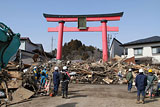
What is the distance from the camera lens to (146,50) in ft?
85.4

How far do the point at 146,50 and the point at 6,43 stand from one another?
25462mm

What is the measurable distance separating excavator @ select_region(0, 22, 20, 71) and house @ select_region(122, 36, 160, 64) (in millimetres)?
23038

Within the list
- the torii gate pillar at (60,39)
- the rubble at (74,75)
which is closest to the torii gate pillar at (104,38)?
the rubble at (74,75)

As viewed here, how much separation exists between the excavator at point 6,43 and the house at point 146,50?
75.6ft

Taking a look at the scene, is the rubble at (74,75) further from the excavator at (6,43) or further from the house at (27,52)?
the house at (27,52)

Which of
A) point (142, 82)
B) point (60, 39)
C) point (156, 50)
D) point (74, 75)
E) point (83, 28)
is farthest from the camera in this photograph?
point (156, 50)

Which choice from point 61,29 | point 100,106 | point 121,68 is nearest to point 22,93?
point 100,106

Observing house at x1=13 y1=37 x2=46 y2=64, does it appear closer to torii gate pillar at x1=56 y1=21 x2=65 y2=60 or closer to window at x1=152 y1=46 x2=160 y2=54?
torii gate pillar at x1=56 y1=21 x2=65 y2=60

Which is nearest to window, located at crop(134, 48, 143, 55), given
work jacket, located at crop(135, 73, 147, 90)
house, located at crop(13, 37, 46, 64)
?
house, located at crop(13, 37, 46, 64)

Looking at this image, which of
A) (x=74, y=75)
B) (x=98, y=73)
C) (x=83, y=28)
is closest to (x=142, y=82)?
(x=98, y=73)

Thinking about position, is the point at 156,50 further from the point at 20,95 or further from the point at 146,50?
the point at 20,95

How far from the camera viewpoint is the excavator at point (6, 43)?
4074 millimetres

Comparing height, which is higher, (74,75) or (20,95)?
(74,75)

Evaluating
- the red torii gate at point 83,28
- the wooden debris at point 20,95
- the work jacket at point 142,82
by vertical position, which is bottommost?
the wooden debris at point 20,95
